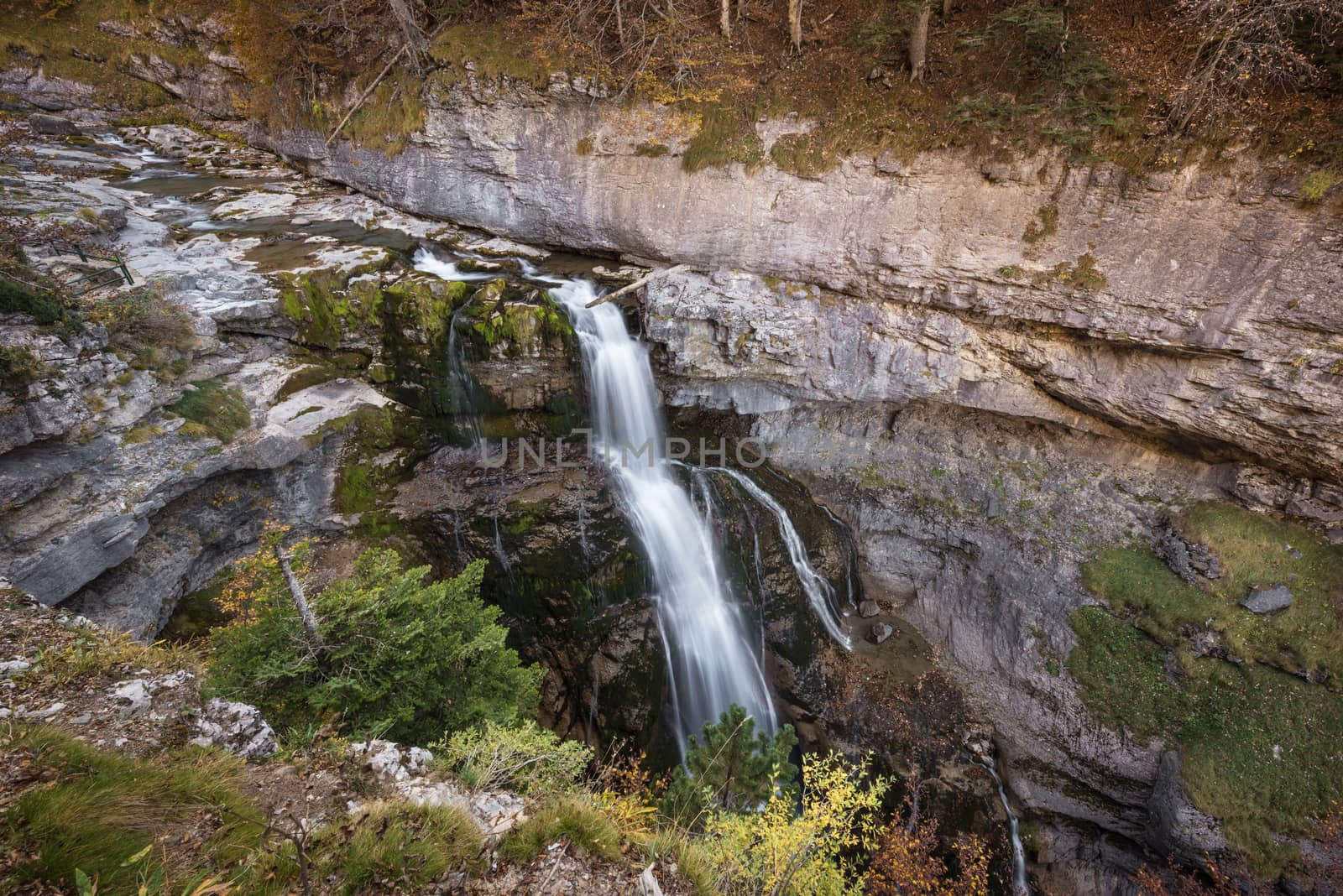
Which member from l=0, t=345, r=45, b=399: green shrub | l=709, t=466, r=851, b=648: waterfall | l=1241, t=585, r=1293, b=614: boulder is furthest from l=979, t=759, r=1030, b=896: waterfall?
l=0, t=345, r=45, b=399: green shrub

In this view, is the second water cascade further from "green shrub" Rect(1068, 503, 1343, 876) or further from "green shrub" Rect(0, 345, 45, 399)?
"green shrub" Rect(0, 345, 45, 399)

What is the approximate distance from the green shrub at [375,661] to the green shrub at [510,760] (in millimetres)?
643

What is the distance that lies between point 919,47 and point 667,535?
13.3 metres

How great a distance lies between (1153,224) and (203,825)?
17.1 meters

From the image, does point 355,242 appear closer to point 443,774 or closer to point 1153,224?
point 443,774

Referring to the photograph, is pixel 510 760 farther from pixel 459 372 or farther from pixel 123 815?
pixel 459 372

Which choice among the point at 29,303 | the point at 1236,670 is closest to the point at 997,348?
the point at 1236,670

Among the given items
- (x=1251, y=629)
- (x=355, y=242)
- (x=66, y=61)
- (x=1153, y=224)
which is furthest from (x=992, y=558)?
(x=66, y=61)

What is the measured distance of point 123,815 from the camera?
323 cm

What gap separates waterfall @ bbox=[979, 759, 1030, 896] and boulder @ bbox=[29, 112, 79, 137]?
3524 centimetres

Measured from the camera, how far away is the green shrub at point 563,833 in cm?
407

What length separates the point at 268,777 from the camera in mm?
4344

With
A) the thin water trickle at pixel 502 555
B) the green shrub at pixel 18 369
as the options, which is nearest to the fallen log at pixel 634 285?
the thin water trickle at pixel 502 555

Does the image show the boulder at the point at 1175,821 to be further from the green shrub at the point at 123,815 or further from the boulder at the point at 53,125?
the boulder at the point at 53,125
